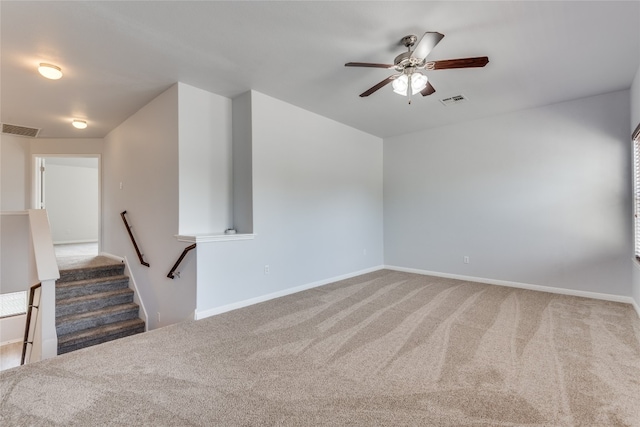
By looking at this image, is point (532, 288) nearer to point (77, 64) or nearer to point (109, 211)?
point (77, 64)

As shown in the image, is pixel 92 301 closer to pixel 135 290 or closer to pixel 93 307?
pixel 93 307

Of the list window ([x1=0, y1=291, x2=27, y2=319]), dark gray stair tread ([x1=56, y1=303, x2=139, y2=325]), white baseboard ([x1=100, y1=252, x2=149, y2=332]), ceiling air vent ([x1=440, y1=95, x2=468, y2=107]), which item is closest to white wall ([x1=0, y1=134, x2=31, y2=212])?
window ([x1=0, y1=291, x2=27, y2=319])

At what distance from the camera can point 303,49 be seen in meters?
2.88

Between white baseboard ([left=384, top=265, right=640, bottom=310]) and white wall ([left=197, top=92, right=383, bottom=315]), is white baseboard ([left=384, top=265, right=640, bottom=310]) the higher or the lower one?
the lower one

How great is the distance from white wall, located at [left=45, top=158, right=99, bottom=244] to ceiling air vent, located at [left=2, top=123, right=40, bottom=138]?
354cm

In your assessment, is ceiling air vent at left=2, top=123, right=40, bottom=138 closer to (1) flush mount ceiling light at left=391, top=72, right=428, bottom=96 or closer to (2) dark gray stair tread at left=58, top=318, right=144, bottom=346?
(2) dark gray stair tread at left=58, top=318, right=144, bottom=346

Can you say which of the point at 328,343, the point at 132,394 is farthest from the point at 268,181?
the point at 132,394

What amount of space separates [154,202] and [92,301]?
180cm

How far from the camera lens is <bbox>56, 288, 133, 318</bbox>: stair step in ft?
13.1

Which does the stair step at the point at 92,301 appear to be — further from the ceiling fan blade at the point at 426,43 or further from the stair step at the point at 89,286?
the ceiling fan blade at the point at 426,43

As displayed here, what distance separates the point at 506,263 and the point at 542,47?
3.29 meters

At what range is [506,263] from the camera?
4773mm

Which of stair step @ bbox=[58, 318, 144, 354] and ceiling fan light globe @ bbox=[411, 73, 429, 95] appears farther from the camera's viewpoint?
stair step @ bbox=[58, 318, 144, 354]

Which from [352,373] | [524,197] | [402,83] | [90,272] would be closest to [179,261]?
[90,272]
